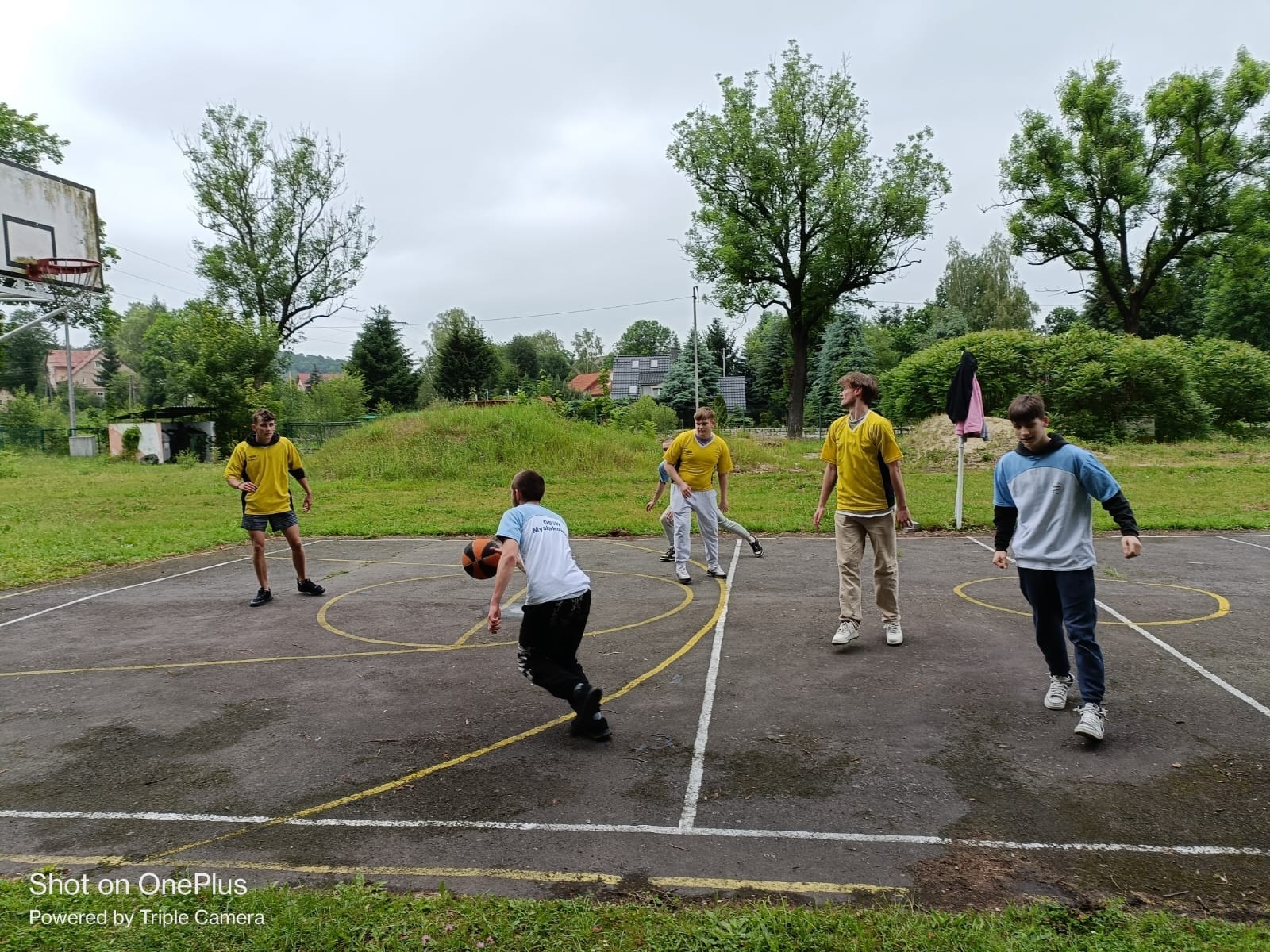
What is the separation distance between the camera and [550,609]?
15.8ft

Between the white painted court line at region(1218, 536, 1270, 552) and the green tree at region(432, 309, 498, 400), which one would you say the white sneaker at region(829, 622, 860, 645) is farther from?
the green tree at region(432, 309, 498, 400)

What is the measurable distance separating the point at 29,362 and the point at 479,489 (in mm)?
85841

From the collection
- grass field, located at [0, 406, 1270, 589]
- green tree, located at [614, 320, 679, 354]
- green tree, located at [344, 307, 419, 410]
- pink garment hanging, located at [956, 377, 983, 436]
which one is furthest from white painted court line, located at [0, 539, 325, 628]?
green tree, located at [614, 320, 679, 354]

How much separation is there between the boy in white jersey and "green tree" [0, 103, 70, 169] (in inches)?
1604

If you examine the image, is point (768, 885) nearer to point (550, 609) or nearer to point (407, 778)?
point (550, 609)

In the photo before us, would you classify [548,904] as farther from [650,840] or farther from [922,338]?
[922,338]

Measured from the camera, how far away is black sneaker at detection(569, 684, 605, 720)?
15.8 ft

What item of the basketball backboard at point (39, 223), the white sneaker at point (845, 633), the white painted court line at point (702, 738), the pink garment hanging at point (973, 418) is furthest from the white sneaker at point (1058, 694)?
the basketball backboard at point (39, 223)

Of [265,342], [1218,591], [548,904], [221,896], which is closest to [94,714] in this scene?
[221,896]

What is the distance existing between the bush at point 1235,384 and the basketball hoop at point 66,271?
3535 cm

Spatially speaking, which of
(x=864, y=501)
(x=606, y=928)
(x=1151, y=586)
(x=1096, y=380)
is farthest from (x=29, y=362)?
(x=606, y=928)

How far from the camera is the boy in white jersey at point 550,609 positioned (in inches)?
188

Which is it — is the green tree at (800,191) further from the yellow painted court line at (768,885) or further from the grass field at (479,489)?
the yellow painted court line at (768,885)

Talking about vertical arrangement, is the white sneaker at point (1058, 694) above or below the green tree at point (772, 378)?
below
